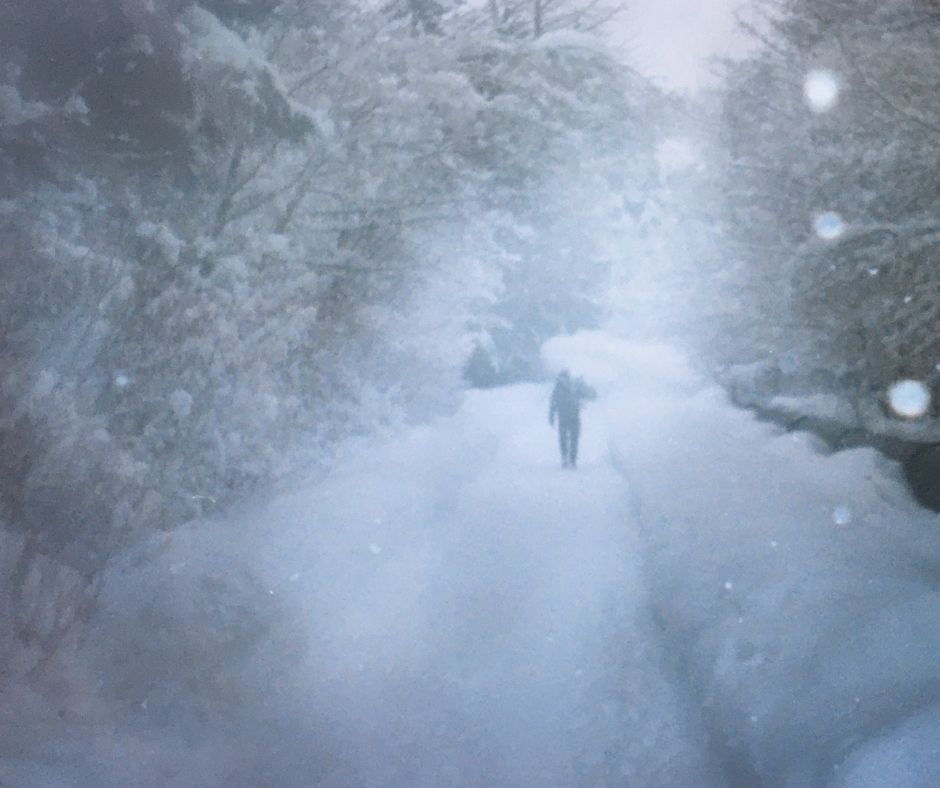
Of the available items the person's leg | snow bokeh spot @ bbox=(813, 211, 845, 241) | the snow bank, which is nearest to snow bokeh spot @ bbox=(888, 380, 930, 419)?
snow bokeh spot @ bbox=(813, 211, 845, 241)

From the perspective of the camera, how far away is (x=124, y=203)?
6074 millimetres

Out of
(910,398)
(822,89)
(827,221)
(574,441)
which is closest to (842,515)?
(910,398)

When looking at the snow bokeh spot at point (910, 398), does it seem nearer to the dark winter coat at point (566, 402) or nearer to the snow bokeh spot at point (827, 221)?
the snow bokeh spot at point (827, 221)

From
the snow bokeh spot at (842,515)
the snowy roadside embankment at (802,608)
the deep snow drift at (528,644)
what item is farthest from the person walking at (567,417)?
the snow bokeh spot at (842,515)

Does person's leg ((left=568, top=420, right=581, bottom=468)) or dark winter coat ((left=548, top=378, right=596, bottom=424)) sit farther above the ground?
dark winter coat ((left=548, top=378, right=596, bottom=424))

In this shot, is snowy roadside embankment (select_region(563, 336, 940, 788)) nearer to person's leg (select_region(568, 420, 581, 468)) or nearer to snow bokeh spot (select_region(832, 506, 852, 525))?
snow bokeh spot (select_region(832, 506, 852, 525))

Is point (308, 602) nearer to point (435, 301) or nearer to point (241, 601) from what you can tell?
point (241, 601)

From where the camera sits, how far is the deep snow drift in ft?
15.5

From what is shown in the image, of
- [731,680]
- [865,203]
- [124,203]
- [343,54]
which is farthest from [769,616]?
[343,54]

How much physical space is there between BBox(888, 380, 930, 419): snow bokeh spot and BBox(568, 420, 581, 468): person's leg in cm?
520

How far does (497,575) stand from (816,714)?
384 centimetres

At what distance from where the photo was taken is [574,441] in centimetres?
1314

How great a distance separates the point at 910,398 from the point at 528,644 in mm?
8030

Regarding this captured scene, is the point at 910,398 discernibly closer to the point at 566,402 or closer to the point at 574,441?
the point at 574,441
